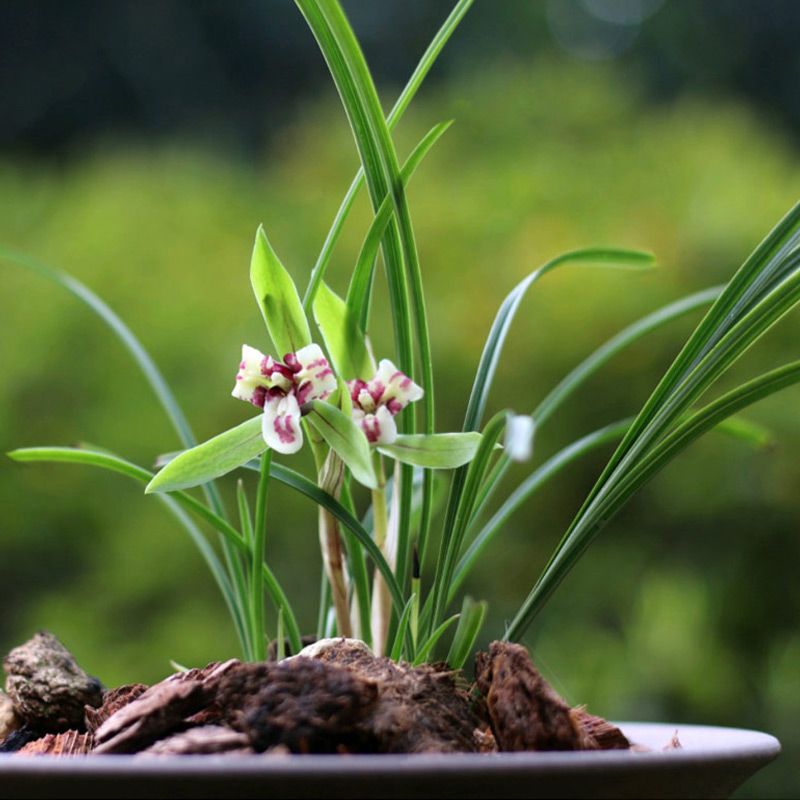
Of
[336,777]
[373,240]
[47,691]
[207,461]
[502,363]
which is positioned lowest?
[336,777]

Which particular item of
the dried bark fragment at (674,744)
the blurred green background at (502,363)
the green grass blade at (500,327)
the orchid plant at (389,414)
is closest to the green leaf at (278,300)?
the orchid plant at (389,414)

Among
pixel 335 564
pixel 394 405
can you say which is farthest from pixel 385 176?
pixel 335 564

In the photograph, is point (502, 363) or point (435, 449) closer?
point (435, 449)

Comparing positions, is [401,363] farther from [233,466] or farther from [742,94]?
[742,94]

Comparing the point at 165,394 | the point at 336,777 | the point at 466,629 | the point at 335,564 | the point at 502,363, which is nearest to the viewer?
the point at 336,777

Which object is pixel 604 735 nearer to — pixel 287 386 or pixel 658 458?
pixel 658 458
